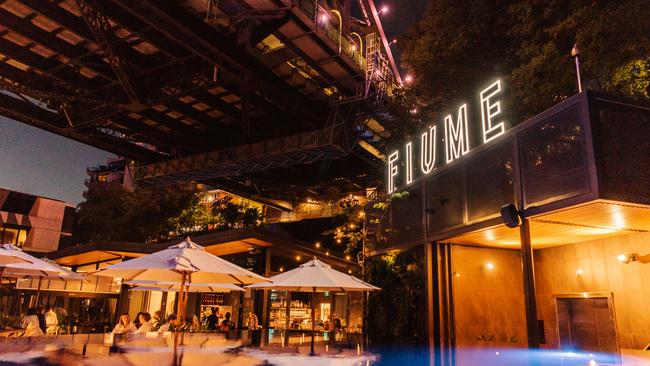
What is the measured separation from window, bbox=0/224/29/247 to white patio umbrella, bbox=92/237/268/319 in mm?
37706

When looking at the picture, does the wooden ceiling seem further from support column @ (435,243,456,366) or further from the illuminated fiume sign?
the illuminated fiume sign

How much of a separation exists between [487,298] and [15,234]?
43764 mm

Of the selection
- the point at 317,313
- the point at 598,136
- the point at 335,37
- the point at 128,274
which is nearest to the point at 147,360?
the point at 128,274

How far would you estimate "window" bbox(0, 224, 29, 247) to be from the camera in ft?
127

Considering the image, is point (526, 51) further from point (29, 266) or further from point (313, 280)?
point (29, 266)

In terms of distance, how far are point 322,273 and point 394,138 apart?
23.7ft

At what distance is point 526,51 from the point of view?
36.0ft

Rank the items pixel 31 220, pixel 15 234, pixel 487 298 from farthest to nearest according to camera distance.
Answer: pixel 31 220, pixel 15 234, pixel 487 298

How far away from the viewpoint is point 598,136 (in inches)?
234

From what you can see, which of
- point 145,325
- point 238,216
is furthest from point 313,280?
point 238,216

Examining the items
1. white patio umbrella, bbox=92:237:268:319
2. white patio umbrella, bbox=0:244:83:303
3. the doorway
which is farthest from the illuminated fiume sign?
white patio umbrella, bbox=0:244:83:303

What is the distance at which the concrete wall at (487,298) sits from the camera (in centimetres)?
1005

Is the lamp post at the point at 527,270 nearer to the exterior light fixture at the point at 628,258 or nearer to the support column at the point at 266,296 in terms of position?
the exterior light fixture at the point at 628,258

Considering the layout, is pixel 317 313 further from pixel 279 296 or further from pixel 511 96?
pixel 511 96
